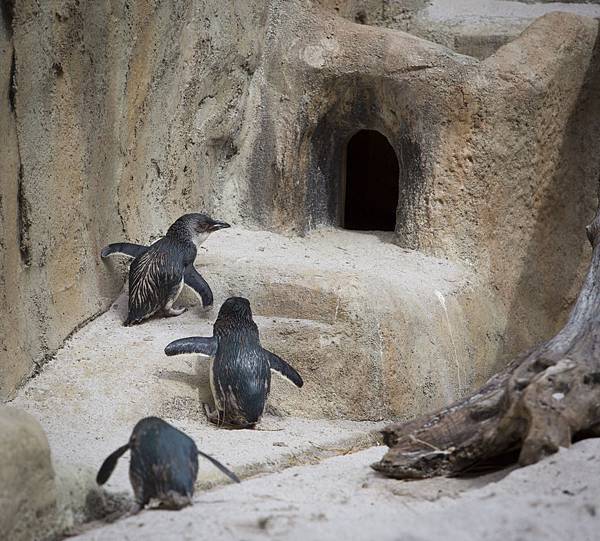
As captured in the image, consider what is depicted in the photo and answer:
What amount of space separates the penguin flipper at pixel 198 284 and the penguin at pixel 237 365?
420 millimetres

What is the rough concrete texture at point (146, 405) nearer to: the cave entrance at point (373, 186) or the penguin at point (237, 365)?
the penguin at point (237, 365)

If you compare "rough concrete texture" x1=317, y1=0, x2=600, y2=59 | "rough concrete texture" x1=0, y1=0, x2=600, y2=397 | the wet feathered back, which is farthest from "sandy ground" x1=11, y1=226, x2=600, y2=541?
"rough concrete texture" x1=317, y1=0, x2=600, y2=59

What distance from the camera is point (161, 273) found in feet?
23.1

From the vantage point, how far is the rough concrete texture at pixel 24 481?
4.19 m

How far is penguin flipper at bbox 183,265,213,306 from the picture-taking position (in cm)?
707

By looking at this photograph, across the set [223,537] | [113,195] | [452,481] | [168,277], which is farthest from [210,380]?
[223,537]

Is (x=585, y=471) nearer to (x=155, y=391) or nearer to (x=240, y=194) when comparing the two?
(x=155, y=391)

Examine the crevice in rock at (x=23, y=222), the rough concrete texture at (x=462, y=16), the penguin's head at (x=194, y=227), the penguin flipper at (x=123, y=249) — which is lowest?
the penguin flipper at (x=123, y=249)

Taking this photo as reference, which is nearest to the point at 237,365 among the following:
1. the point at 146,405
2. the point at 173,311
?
the point at 146,405

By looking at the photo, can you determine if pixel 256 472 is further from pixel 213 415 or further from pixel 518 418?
pixel 518 418

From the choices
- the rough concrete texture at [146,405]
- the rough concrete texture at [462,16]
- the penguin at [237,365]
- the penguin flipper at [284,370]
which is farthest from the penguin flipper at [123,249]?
the rough concrete texture at [462,16]

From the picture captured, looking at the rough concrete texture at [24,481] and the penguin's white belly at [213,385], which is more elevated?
the rough concrete texture at [24,481]

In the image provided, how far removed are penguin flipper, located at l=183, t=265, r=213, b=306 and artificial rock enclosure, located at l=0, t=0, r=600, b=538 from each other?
0.16 m

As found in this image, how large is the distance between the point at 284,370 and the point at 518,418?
6.77ft
